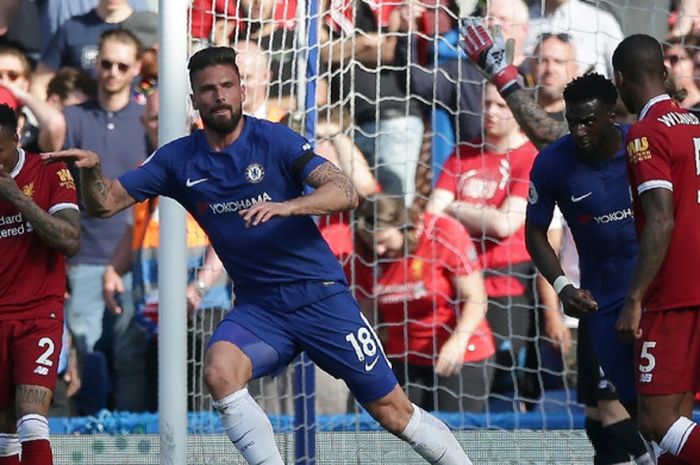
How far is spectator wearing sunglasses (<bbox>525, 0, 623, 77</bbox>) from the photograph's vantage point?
32.3 ft

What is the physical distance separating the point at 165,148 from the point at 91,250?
→ 4.03 meters

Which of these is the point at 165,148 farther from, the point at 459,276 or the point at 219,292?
the point at 459,276

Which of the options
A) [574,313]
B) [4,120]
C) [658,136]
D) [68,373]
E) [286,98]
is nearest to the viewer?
Result: [658,136]

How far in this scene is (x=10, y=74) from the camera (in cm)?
1163

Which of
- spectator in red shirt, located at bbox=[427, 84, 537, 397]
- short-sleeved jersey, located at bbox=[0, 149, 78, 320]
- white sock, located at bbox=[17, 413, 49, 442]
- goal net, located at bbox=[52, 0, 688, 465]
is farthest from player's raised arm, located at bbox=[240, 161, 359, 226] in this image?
spectator in red shirt, located at bbox=[427, 84, 537, 397]

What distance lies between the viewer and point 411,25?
389 inches

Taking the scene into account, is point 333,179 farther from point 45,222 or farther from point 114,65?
point 114,65

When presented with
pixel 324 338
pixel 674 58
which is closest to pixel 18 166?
pixel 324 338

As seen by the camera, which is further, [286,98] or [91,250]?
[91,250]

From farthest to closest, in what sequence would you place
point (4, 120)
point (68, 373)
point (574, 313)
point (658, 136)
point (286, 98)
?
point (68, 373) → point (286, 98) → point (4, 120) → point (574, 313) → point (658, 136)

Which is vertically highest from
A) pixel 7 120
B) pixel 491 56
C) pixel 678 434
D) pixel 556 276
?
pixel 491 56

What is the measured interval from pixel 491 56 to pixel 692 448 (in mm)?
2662

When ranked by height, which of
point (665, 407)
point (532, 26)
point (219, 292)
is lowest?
point (665, 407)

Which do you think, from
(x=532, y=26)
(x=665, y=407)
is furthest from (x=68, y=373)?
(x=665, y=407)
